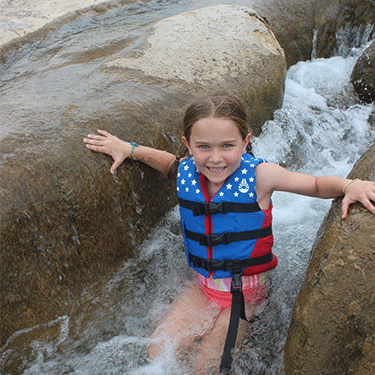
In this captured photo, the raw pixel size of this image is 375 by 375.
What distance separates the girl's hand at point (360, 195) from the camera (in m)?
1.88

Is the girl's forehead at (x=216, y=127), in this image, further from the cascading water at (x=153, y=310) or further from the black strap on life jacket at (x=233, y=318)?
the cascading water at (x=153, y=310)

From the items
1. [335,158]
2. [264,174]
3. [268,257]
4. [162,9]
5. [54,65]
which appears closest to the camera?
[264,174]

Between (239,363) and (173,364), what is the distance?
37 centimetres

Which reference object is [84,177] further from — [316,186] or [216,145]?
[316,186]

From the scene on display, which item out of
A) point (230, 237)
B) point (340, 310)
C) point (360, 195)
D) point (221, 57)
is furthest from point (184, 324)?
point (221, 57)

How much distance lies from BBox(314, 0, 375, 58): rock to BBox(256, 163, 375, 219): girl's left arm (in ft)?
14.1

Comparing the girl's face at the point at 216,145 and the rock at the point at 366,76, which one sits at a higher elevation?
the girl's face at the point at 216,145

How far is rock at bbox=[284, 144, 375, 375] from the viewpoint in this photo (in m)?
1.71

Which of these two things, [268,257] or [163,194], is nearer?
[268,257]

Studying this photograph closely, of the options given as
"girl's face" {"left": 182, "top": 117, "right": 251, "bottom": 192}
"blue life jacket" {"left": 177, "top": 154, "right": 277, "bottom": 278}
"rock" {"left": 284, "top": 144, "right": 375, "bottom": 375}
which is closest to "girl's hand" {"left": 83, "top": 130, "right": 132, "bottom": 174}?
"blue life jacket" {"left": 177, "top": 154, "right": 277, "bottom": 278}

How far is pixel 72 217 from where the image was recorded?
7.62 feet

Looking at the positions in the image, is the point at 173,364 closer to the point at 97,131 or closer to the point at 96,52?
the point at 97,131

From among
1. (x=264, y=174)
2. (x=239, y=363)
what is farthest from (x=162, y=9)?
(x=239, y=363)

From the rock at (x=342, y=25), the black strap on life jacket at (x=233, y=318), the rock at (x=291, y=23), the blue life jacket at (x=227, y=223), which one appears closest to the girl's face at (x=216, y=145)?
the blue life jacket at (x=227, y=223)
